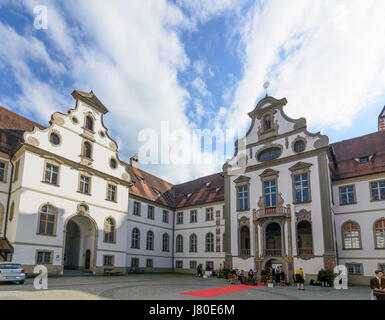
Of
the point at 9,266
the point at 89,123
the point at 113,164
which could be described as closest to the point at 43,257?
the point at 9,266

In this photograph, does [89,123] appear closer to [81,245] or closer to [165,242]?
[81,245]

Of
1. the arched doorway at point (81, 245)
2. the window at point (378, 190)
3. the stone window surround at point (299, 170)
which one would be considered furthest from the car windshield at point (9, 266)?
the window at point (378, 190)

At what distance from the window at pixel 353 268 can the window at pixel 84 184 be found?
23867mm

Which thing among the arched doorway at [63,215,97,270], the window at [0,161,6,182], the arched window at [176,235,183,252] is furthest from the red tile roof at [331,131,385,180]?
the window at [0,161,6,182]

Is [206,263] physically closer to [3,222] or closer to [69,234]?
[69,234]

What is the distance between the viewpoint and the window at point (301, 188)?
28.1 meters

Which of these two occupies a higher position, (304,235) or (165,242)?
(304,235)

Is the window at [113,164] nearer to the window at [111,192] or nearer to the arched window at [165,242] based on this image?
the window at [111,192]

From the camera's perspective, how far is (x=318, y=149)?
92.1 feet

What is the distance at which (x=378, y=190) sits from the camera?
26594 millimetres

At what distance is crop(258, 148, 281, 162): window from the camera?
31375 millimetres

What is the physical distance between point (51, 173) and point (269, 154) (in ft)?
66.9
